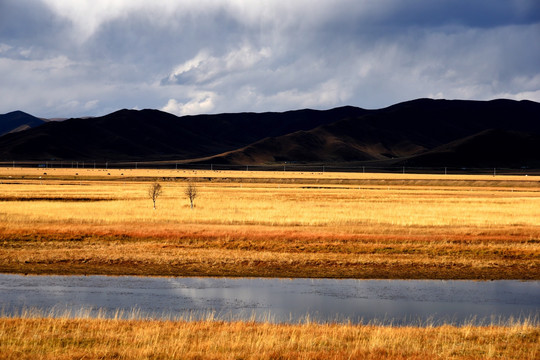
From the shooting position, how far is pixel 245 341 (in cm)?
1420

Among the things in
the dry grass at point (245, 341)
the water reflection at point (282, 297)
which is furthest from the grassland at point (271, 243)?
the dry grass at point (245, 341)

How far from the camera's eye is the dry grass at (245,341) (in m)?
13.0

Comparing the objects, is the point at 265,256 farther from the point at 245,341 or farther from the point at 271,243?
the point at 245,341

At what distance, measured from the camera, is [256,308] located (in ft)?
65.7

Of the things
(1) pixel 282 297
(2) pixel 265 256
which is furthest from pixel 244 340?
(2) pixel 265 256

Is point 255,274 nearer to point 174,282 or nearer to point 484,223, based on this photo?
point 174,282

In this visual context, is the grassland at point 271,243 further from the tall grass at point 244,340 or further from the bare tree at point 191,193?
the tall grass at point 244,340

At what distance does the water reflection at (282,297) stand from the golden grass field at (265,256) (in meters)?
1.49

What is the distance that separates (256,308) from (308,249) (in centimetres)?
1168

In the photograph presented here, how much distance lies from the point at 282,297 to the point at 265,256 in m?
7.35

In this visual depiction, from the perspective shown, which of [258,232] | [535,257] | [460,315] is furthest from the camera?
[258,232]

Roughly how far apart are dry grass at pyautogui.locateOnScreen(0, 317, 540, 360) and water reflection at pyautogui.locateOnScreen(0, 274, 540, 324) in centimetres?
272

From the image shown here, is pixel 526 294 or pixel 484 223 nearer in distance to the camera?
pixel 526 294

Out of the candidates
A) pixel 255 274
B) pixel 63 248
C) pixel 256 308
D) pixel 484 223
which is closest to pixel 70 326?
pixel 256 308
